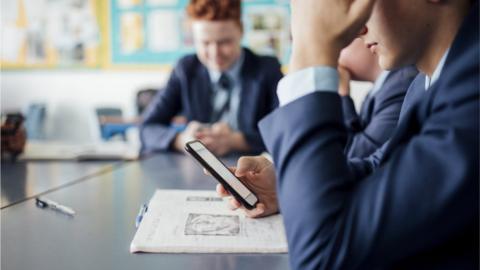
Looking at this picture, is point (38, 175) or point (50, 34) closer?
point (38, 175)

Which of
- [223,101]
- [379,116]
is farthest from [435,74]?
[223,101]

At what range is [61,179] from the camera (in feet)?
3.72

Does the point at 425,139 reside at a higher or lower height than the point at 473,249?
higher

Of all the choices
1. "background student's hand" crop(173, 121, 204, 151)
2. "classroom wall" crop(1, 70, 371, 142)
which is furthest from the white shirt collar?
"classroom wall" crop(1, 70, 371, 142)

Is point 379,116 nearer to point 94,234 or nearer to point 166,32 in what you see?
point 94,234

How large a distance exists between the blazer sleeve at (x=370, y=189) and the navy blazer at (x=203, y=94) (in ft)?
4.21

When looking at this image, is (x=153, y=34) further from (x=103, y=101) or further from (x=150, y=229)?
(x=150, y=229)

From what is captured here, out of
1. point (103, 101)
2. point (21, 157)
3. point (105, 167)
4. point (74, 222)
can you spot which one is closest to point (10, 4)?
point (103, 101)

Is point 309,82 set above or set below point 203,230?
above

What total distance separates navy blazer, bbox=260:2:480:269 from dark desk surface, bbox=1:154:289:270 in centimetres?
16

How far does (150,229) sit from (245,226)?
144 mm

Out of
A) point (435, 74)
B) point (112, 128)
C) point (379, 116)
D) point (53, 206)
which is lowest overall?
point (112, 128)

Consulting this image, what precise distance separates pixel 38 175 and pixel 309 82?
3.08ft

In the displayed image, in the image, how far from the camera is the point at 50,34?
12.3ft
